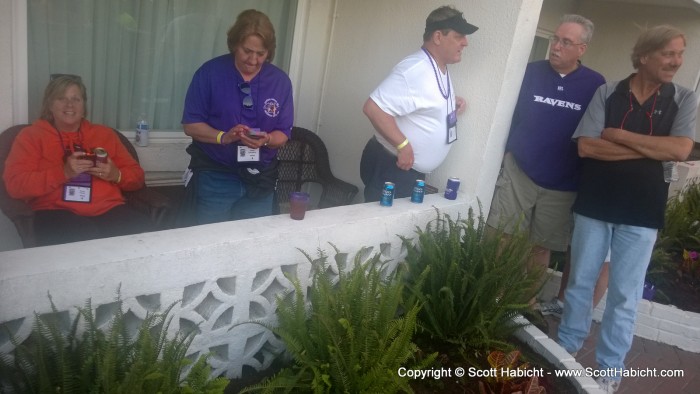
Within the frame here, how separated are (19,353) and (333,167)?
318cm

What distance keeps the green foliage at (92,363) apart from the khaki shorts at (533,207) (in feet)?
8.03

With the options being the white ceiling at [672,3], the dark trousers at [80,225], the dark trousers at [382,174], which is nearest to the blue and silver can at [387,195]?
the dark trousers at [382,174]

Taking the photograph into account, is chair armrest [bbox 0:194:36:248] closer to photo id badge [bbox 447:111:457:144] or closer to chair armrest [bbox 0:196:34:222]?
chair armrest [bbox 0:196:34:222]

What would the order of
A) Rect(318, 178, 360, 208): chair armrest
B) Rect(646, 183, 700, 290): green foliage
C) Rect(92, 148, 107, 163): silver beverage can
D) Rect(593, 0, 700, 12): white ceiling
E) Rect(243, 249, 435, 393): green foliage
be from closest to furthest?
Rect(243, 249, 435, 393): green foliage
Rect(92, 148, 107, 163): silver beverage can
Rect(318, 178, 360, 208): chair armrest
Rect(646, 183, 700, 290): green foliage
Rect(593, 0, 700, 12): white ceiling

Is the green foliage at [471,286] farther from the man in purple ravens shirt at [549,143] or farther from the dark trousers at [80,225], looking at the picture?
the dark trousers at [80,225]

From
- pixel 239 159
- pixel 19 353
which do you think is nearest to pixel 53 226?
pixel 239 159

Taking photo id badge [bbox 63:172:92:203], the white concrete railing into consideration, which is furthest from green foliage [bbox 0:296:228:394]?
photo id badge [bbox 63:172:92:203]

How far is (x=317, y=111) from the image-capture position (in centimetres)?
470

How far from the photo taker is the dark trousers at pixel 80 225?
2838 mm

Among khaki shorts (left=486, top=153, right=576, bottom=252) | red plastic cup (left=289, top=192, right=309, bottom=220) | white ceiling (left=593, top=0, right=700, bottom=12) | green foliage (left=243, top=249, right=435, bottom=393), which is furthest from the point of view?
white ceiling (left=593, top=0, right=700, bottom=12)

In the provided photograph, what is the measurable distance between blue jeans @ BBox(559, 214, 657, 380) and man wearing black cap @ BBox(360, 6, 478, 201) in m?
1.01

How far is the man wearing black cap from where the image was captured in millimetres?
3111

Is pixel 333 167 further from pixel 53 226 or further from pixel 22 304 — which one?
pixel 22 304

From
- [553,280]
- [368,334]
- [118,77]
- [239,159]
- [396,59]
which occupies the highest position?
[396,59]
